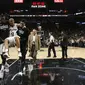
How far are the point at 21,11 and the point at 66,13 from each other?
6.39 metres

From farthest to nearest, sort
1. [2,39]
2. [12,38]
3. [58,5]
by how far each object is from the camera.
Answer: [58,5], [12,38], [2,39]

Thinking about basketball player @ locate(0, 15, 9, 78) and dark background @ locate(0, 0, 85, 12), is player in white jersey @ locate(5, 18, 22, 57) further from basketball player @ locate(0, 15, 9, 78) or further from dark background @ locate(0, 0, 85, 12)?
dark background @ locate(0, 0, 85, 12)

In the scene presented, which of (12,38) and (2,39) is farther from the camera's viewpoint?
(12,38)

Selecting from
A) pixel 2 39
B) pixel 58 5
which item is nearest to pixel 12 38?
pixel 2 39

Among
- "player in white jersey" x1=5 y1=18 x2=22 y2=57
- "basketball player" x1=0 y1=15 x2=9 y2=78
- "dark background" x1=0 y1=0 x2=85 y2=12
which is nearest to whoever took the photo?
"basketball player" x1=0 y1=15 x2=9 y2=78

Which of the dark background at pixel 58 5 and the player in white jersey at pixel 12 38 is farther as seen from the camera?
Result: the dark background at pixel 58 5

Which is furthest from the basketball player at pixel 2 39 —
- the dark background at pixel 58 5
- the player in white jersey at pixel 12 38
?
the dark background at pixel 58 5

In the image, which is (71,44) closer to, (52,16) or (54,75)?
(52,16)

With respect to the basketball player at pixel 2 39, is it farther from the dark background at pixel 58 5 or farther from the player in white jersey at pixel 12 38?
the dark background at pixel 58 5

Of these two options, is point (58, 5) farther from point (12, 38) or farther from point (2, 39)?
point (2, 39)

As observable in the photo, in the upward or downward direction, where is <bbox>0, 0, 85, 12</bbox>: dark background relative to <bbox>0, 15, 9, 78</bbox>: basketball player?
downward

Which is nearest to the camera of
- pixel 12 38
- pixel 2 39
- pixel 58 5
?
pixel 2 39

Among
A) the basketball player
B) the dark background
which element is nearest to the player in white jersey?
the basketball player

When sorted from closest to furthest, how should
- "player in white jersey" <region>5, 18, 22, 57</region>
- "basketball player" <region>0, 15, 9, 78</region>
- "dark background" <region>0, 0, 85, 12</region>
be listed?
"basketball player" <region>0, 15, 9, 78</region>, "player in white jersey" <region>5, 18, 22, 57</region>, "dark background" <region>0, 0, 85, 12</region>
